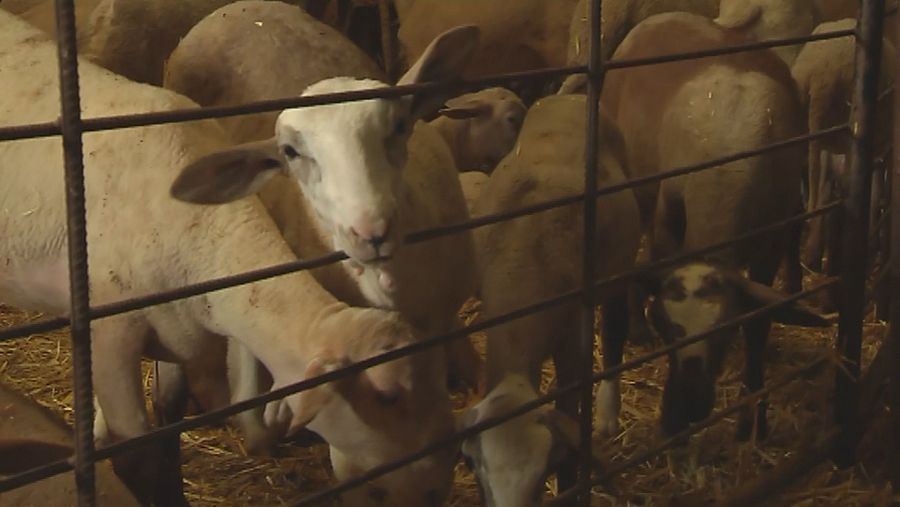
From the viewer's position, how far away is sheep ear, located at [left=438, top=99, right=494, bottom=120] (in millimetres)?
3455

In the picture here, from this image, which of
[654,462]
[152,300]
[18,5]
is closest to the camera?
[152,300]

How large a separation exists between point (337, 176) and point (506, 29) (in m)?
4.20

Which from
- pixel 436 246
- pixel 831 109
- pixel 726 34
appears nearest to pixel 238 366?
pixel 436 246

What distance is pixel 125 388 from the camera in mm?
2557

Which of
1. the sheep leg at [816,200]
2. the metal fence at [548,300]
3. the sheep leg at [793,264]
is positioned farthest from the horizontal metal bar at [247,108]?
the sheep leg at [816,200]

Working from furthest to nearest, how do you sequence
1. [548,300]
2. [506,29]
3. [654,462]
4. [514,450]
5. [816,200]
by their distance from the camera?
[506,29]
[816,200]
[654,462]
[514,450]
[548,300]

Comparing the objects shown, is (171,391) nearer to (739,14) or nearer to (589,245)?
(589,245)

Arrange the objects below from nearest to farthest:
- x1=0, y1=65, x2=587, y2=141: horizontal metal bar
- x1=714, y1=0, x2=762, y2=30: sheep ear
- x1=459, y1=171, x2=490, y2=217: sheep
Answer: x1=0, y1=65, x2=587, y2=141: horizontal metal bar, x1=459, y1=171, x2=490, y2=217: sheep, x1=714, y1=0, x2=762, y2=30: sheep ear

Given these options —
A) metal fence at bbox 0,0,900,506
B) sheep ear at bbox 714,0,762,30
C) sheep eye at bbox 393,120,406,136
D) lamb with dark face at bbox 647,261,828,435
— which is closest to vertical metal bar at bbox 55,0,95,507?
metal fence at bbox 0,0,900,506

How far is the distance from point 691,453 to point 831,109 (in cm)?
210

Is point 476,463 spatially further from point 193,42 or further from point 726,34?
point 726,34

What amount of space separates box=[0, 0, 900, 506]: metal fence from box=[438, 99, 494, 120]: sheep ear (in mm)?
893

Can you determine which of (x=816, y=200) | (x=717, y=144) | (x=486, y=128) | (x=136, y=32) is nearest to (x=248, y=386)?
(x=136, y=32)

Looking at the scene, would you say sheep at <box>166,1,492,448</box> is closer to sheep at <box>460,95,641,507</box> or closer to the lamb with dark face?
sheep at <box>460,95,641,507</box>
